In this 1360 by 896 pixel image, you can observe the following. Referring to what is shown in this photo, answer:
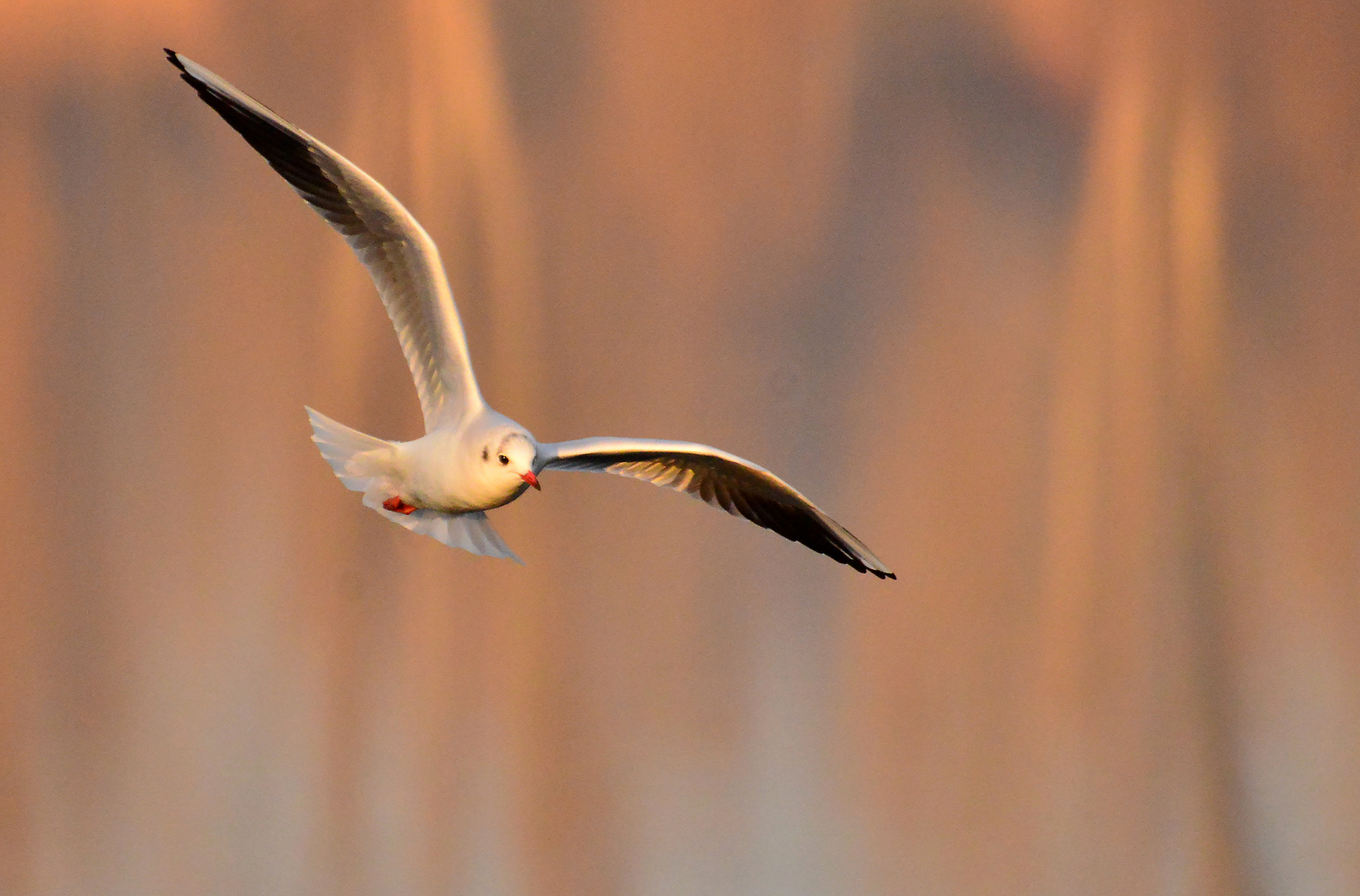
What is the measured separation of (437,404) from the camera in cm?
256

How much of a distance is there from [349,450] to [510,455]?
17.6 inches

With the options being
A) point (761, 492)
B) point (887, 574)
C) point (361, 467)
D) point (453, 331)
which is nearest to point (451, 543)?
point (361, 467)

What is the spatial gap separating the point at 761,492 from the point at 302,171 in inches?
38.6

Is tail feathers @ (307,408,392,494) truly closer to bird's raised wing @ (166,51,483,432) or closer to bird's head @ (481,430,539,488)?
bird's raised wing @ (166,51,483,432)

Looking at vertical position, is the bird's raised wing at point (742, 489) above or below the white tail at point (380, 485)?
above

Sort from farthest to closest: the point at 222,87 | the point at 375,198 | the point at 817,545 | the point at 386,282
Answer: the point at 817,545
the point at 386,282
the point at 375,198
the point at 222,87

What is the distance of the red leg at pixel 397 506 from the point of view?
2514 millimetres

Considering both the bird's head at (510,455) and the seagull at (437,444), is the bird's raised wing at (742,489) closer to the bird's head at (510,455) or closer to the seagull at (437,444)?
the seagull at (437,444)

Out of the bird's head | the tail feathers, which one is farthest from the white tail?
the bird's head

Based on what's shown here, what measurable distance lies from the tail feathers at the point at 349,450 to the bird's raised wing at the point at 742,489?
31cm

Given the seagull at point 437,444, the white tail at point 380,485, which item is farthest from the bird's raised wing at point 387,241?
the white tail at point 380,485

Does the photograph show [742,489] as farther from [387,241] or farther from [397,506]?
[387,241]

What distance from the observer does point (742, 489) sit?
269 centimetres

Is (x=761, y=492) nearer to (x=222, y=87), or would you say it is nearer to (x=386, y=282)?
(x=386, y=282)
